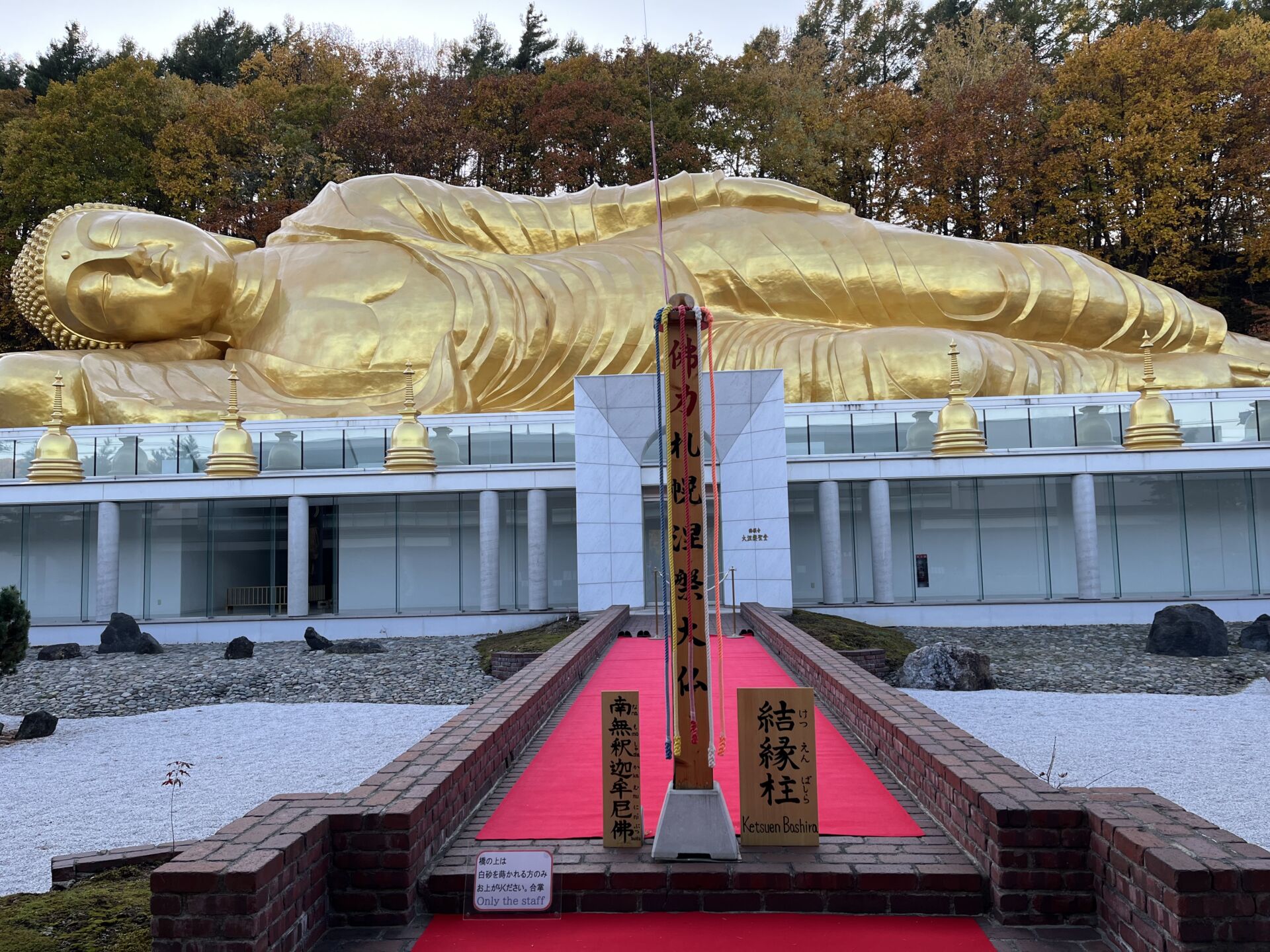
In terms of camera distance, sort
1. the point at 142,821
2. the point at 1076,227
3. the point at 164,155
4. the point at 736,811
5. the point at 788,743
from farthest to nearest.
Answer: the point at 164,155, the point at 1076,227, the point at 142,821, the point at 736,811, the point at 788,743

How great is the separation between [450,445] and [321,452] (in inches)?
69.3

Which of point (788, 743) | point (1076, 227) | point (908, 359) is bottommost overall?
point (788, 743)

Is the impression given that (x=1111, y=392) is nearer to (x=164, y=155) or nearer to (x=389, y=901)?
(x=389, y=901)

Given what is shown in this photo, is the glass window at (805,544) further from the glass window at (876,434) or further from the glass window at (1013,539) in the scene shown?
the glass window at (1013,539)

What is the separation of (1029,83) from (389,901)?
2975cm

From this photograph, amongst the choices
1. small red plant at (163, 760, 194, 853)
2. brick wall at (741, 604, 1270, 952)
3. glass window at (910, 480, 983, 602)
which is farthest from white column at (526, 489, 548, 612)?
brick wall at (741, 604, 1270, 952)

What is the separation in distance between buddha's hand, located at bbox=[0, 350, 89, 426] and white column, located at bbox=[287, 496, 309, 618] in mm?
3824

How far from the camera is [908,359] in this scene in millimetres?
15406

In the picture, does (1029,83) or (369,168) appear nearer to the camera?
(1029,83)

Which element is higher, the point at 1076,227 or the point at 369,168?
the point at 369,168

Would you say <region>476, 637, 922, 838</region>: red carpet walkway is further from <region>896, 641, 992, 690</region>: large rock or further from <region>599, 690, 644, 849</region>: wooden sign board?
<region>896, 641, 992, 690</region>: large rock

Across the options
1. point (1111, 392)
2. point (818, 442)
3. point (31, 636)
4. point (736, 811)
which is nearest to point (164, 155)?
point (31, 636)

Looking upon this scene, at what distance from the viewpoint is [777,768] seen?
405 cm


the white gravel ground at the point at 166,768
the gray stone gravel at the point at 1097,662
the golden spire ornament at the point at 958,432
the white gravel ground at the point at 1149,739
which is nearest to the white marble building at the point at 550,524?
the golden spire ornament at the point at 958,432
